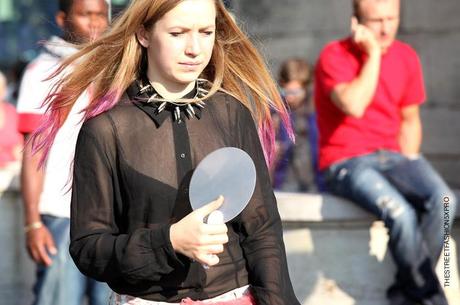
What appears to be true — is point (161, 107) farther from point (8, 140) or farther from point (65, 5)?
point (8, 140)

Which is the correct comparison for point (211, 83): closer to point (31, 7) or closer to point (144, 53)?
point (144, 53)

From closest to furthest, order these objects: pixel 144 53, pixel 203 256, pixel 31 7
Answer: pixel 203 256, pixel 144 53, pixel 31 7

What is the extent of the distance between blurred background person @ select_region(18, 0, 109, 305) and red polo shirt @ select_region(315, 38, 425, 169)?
1.08 metres

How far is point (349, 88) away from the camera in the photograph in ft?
18.0

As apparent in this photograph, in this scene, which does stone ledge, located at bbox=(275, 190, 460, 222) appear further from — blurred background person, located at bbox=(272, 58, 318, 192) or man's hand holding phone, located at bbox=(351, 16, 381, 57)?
blurred background person, located at bbox=(272, 58, 318, 192)

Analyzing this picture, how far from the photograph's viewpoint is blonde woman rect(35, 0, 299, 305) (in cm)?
315

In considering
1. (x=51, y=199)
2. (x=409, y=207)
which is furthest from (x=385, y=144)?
(x=51, y=199)

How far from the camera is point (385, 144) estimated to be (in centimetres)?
564

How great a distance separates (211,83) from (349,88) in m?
2.16

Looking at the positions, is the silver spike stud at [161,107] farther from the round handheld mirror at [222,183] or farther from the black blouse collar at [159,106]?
the round handheld mirror at [222,183]

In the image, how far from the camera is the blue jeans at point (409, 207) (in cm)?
537

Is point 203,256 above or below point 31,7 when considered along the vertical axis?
above

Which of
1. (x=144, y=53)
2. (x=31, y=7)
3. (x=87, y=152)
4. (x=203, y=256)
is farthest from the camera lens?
(x=31, y=7)

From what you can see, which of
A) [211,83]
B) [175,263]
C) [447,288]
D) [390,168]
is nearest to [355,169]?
[390,168]
